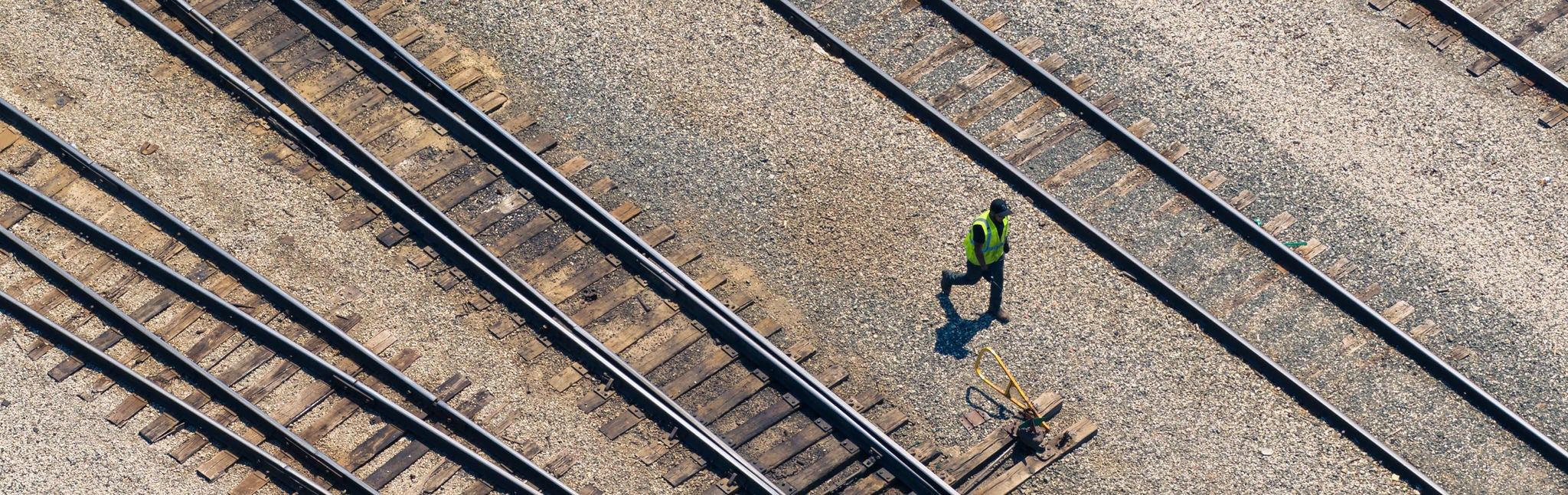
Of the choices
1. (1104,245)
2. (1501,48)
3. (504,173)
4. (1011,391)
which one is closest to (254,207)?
(504,173)

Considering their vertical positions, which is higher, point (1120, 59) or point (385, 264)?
point (1120, 59)

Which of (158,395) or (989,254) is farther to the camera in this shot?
(989,254)

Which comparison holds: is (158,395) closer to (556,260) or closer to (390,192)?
(390,192)

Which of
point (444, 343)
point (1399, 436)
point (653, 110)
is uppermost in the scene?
point (653, 110)

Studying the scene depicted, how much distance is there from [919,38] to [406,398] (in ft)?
20.3

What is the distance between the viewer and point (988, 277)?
12.9 m

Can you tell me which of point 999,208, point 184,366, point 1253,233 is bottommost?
point 184,366

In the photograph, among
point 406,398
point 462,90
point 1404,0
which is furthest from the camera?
point 1404,0

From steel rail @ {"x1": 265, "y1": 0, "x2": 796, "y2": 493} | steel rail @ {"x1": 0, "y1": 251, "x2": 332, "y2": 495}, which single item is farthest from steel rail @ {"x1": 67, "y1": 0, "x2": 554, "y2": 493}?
steel rail @ {"x1": 265, "y1": 0, "x2": 796, "y2": 493}

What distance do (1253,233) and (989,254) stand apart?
288 centimetres

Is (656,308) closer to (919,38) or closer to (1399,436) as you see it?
(919,38)

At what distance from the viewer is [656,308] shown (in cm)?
1298

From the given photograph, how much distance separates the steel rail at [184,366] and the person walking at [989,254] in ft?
16.9

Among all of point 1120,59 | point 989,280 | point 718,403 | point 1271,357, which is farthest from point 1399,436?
point 718,403
